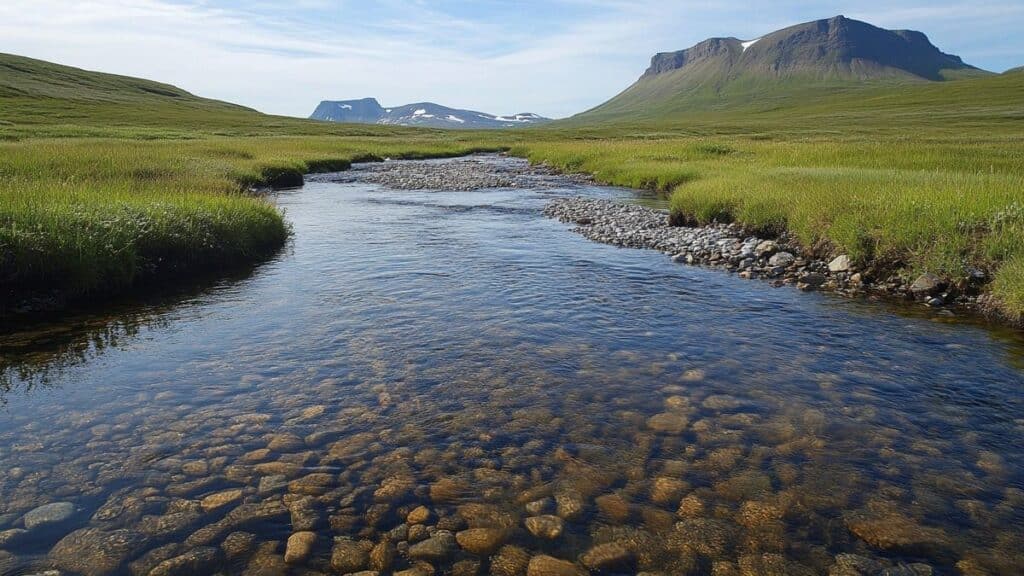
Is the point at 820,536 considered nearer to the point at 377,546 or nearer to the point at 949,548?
the point at 949,548

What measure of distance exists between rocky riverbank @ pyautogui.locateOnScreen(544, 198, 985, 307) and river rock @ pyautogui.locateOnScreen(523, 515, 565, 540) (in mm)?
10428

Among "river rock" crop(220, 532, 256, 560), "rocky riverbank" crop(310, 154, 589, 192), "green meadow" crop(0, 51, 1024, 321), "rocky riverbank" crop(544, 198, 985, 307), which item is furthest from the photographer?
"rocky riverbank" crop(310, 154, 589, 192)

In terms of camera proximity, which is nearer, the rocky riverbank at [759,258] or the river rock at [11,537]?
the river rock at [11,537]

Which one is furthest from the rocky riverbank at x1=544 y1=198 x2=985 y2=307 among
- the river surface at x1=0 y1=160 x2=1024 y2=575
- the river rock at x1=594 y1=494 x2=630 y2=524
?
the river rock at x1=594 y1=494 x2=630 y2=524

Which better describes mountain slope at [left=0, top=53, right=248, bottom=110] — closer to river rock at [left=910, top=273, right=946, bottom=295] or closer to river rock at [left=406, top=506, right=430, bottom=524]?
river rock at [left=406, top=506, right=430, bottom=524]

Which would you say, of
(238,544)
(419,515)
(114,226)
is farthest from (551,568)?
(114,226)

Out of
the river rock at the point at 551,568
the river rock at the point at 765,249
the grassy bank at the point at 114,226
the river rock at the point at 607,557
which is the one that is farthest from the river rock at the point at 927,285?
the grassy bank at the point at 114,226

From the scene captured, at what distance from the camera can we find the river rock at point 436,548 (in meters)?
4.96

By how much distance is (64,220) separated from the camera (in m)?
12.1

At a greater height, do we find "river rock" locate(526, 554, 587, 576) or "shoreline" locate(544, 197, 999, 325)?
"shoreline" locate(544, 197, 999, 325)

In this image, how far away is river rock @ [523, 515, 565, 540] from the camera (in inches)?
207

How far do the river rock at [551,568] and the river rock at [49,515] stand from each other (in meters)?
3.96

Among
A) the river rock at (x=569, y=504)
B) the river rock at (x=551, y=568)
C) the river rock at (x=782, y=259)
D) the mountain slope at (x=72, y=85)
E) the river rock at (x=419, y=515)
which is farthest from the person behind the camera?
the mountain slope at (x=72, y=85)

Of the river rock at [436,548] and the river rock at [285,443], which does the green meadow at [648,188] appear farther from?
the river rock at [436,548]
